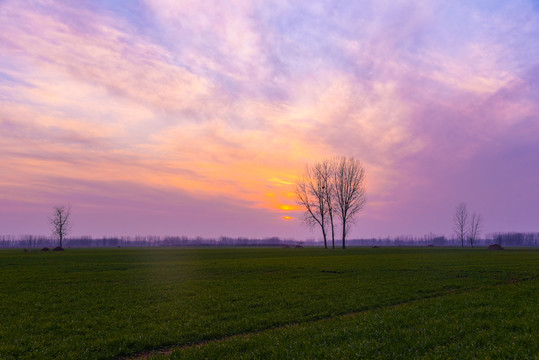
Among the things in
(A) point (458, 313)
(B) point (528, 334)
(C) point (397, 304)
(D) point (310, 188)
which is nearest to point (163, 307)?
(C) point (397, 304)

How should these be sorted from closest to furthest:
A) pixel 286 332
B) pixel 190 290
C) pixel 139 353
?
1. pixel 139 353
2. pixel 286 332
3. pixel 190 290

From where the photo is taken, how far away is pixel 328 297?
79.6ft

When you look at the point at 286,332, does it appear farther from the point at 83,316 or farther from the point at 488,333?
the point at 83,316

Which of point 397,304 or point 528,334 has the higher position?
point 528,334

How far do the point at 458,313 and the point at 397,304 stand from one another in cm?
518

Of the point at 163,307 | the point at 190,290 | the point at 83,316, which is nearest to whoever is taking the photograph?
the point at 83,316

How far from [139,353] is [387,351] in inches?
393

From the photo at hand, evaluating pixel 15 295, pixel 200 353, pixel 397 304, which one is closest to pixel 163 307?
pixel 200 353

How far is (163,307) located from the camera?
2136 centimetres

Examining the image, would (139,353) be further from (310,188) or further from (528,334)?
(310,188)

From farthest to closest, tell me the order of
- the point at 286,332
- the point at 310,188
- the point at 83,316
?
the point at 310,188
the point at 83,316
the point at 286,332

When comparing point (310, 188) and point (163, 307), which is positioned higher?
point (310, 188)

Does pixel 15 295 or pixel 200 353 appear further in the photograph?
pixel 15 295

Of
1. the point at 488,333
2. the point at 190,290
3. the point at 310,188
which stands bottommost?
the point at 190,290
